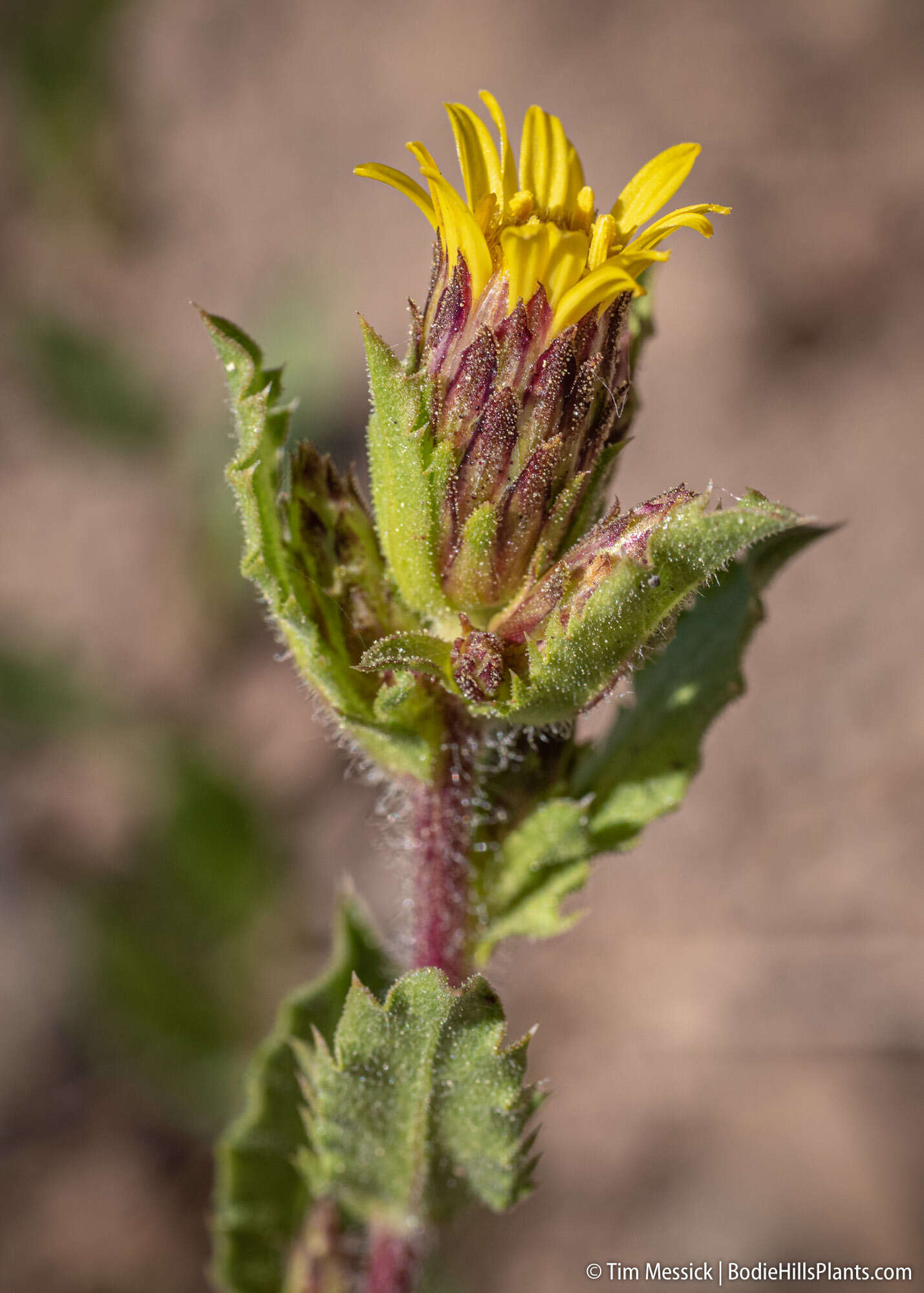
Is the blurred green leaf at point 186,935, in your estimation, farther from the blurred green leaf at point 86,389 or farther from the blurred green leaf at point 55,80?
the blurred green leaf at point 55,80

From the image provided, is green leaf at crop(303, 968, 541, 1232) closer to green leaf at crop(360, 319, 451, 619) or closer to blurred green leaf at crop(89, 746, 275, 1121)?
green leaf at crop(360, 319, 451, 619)

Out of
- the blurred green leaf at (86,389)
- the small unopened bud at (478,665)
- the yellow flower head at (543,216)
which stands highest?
the blurred green leaf at (86,389)

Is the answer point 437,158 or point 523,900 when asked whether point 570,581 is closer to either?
point 523,900

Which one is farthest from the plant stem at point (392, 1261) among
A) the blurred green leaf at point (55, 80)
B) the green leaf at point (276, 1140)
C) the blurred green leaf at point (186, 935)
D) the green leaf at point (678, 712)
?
the blurred green leaf at point (55, 80)

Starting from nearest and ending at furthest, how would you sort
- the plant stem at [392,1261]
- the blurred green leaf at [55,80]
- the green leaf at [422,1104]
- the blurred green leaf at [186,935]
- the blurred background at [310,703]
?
the green leaf at [422,1104] → the plant stem at [392,1261] → the blurred background at [310,703] → the blurred green leaf at [186,935] → the blurred green leaf at [55,80]

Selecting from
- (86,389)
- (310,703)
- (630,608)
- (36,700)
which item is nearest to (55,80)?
(86,389)

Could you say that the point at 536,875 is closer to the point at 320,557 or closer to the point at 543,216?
the point at 320,557

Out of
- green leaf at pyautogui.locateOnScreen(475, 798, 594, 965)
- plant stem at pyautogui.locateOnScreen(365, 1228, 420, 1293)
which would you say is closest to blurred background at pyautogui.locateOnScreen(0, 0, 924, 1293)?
green leaf at pyautogui.locateOnScreen(475, 798, 594, 965)
